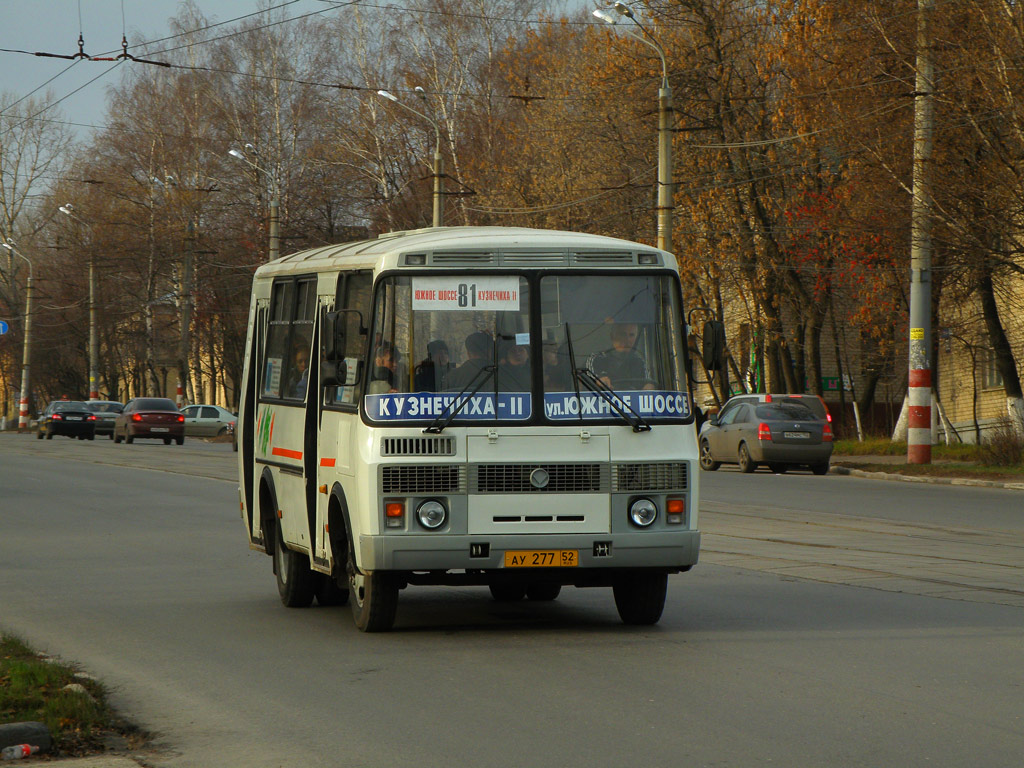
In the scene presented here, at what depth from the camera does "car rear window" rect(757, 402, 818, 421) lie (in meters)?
29.6

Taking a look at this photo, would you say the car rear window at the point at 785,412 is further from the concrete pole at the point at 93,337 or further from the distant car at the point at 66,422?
the concrete pole at the point at 93,337

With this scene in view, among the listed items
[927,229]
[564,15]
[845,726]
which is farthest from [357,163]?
[845,726]

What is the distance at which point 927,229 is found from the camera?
90.0 feet

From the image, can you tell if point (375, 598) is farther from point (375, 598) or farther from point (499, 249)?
point (499, 249)

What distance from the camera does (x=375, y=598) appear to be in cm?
943

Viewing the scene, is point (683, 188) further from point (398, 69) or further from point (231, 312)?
point (231, 312)

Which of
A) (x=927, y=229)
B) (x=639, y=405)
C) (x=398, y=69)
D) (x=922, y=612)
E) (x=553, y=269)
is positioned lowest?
(x=922, y=612)

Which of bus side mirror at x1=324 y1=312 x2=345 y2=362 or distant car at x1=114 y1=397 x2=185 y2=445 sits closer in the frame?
bus side mirror at x1=324 y1=312 x2=345 y2=362

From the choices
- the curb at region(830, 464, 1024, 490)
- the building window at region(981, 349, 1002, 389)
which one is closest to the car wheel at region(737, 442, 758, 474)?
the curb at region(830, 464, 1024, 490)

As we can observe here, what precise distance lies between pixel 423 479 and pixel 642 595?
1720 mm

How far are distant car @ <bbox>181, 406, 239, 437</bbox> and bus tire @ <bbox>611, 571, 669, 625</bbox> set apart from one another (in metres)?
50.5

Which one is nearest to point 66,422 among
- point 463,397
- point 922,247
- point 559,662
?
point 922,247

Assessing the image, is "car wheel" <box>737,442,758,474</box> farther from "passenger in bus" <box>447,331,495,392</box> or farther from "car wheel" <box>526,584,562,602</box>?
"passenger in bus" <box>447,331,495,392</box>

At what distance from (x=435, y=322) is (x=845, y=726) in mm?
3720
